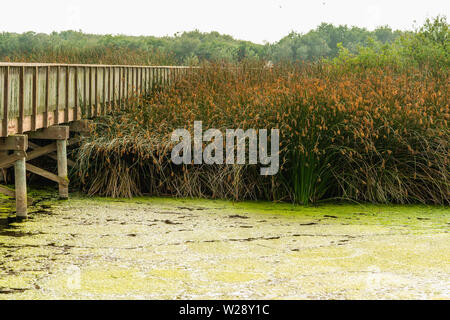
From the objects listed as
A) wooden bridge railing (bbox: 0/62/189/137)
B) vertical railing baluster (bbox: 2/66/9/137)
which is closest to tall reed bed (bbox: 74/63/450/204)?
wooden bridge railing (bbox: 0/62/189/137)

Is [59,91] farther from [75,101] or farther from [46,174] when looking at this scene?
[46,174]

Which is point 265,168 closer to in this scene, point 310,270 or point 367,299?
point 310,270

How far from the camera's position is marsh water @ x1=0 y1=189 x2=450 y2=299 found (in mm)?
4746

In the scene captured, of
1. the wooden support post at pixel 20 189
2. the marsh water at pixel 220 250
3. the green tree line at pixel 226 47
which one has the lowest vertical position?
the marsh water at pixel 220 250

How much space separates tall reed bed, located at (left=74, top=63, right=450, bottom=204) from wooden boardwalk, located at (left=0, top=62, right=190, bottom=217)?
0.44 m

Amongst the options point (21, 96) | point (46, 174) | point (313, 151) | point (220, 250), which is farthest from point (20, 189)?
point (313, 151)

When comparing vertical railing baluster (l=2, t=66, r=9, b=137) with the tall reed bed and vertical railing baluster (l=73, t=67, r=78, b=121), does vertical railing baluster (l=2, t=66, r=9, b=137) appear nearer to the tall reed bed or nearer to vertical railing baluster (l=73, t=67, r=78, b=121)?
the tall reed bed

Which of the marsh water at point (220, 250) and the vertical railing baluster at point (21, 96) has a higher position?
the vertical railing baluster at point (21, 96)

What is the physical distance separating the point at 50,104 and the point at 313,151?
3.25 meters

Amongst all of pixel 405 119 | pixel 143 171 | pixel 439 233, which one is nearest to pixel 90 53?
pixel 143 171

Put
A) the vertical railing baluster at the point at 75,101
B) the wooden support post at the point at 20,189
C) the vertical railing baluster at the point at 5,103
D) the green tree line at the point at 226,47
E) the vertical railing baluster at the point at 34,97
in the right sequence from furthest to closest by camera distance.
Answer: the green tree line at the point at 226,47 → the vertical railing baluster at the point at 75,101 → the vertical railing baluster at the point at 34,97 → the wooden support post at the point at 20,189 → the vertical railing baluster at the point at 5,103

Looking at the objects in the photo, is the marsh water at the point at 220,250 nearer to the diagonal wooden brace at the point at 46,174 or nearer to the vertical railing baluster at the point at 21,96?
the diagonal wooden brace at the point at 46,174

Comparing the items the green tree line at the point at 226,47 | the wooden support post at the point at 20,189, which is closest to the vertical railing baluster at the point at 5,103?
the wooden support post at the point at 20,189

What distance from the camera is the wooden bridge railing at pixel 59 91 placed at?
7.15 metres
